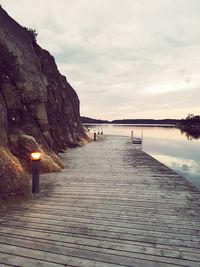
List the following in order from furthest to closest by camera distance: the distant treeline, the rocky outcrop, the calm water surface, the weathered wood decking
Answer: the distant treeline
the calm water surface
the rocky outcrop
the weathered wood decking

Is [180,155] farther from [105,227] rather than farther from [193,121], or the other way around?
[193,121]

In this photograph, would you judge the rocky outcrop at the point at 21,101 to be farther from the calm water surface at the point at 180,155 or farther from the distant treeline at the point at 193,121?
the distant treeline at the point at 193,121

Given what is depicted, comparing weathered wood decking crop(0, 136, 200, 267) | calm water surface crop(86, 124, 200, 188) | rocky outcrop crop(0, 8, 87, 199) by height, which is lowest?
calm water surface crop(86, 124, 200, 188)

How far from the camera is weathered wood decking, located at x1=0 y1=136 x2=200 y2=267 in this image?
15.4 ft

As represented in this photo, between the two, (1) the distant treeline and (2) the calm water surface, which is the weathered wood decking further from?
(1) the distant treeline

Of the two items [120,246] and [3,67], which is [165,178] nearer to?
[120,246]

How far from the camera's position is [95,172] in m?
13.1

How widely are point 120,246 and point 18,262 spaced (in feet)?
6.36

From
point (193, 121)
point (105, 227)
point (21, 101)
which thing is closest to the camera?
point (105, 227)

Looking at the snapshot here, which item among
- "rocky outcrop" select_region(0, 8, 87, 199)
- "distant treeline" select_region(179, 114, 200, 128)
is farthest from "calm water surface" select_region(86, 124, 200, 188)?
"distant treeline" select_region(179, 114, 200, 128)

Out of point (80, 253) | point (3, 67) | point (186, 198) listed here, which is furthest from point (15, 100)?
point (80, 253)

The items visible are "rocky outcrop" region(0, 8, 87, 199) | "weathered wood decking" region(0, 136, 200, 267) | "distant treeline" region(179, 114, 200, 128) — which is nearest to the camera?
"weathered wood decking" region(0, 136, 200, 267)

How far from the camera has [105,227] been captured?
6.02 metres

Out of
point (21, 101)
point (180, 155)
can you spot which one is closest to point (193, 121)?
point (180, 155)
